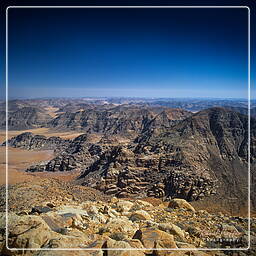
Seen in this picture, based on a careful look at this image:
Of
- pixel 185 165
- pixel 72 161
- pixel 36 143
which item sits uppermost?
pixel 185 165

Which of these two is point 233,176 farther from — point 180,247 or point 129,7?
point 129,7

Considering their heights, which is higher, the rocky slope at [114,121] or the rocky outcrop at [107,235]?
the rocky slope at [114,121]

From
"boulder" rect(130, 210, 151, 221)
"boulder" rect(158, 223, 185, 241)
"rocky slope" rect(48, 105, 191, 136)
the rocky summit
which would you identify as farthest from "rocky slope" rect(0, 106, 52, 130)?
"boulder" rect(158, 223, 185, 241)

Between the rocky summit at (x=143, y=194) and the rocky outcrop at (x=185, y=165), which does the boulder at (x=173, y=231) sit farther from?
the rocky outcrop at (x=185, y=165)

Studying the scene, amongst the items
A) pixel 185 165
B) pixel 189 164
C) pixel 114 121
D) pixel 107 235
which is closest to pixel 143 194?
pixel 185 165

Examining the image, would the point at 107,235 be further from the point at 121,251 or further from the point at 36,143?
the point at 36,143

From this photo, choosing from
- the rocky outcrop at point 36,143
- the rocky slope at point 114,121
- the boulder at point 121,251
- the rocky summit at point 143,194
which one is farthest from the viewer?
the rocky slope at point 114,121

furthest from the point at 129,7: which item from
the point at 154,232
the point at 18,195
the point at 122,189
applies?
the point at 122,189

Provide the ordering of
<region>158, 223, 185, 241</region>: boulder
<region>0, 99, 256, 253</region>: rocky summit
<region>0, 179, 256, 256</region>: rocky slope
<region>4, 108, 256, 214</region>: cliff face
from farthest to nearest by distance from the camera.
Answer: <region>4, 108, 256, 214</region>: cliff face, <region>158, 223, 185, 241</region>: boulder, <region>0, 99, 256, 253</region>: rocky summit, <region>0, 179, 256, 256</region>: rocky slope

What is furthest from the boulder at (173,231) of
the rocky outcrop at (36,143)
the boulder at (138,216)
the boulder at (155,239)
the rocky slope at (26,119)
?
the rocky slope at (26,119)

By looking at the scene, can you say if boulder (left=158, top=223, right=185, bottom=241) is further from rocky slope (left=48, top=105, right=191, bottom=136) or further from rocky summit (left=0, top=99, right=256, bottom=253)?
rocky slope (left=48, top=105, right=191, bottom=136)

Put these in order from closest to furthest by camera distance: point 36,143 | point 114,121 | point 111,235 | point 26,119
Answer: point 111,235
point 36,143
point 114,121
point 26,119
